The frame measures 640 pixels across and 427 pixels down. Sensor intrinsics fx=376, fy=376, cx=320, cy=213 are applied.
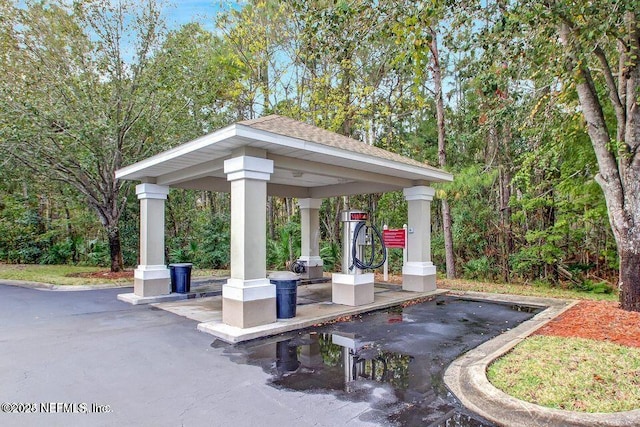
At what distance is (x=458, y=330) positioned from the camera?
5.79 meters

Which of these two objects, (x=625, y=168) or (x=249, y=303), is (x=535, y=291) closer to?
(x=625, y=168)

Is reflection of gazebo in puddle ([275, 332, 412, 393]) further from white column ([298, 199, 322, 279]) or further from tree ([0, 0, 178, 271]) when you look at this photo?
tree ([0, 0, 178, 271])

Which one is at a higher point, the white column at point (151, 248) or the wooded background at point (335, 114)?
the wooded background at point (335, 114)

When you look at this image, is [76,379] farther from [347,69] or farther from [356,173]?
[347,69]

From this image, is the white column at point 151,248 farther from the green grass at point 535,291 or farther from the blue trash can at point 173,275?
the green grass at point 535,291

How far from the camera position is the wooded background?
241 inches

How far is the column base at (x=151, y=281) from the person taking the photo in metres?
8.19

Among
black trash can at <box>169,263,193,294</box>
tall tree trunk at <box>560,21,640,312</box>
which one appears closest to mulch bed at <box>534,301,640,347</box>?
tall tree trunk at <box>560,21,640,312</box>

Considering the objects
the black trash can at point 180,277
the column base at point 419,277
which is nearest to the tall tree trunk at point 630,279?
the column base at point 419,277

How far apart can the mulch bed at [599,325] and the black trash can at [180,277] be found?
704cm

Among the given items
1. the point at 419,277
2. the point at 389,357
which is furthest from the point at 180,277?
the point at 389,357

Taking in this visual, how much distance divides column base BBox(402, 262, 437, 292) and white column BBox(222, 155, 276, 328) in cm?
Answer: 439

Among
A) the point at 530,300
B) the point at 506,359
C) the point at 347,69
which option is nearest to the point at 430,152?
the point at 347,69

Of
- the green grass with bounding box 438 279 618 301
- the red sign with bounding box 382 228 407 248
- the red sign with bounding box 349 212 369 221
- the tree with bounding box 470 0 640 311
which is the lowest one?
the green grass with bounding box 438 279 618 301
